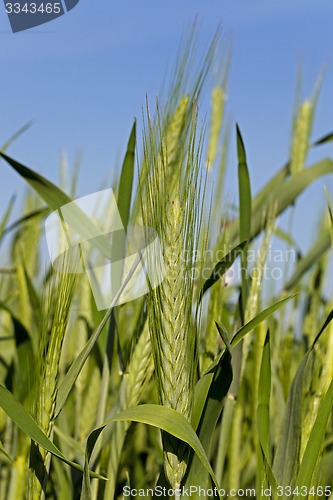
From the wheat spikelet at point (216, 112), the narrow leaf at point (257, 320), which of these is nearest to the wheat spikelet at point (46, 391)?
the narrow leaf at point (257, 320)

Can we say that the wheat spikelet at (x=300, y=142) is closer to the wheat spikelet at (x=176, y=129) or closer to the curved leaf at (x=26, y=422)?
the wheat spikelet at (x=176, y=129)

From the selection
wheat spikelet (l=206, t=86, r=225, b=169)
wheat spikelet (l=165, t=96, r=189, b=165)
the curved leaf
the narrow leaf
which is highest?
wheat spikelet (l=206, t=86, r=225, b=169)

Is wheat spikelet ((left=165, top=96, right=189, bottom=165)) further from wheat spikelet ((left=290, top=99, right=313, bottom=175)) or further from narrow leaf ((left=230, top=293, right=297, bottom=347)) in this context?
wheat spikelet ((left=290, top=99, right=313, bottom=175))

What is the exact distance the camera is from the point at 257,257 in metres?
→ 0.78

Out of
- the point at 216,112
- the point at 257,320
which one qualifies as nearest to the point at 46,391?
the point at 257,320

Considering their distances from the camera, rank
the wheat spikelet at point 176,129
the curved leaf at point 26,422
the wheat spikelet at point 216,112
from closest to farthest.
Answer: the curved leaf at point 26,422 < the wheat spikelet at point 176,129 < the wheat spikelet at point 216,112

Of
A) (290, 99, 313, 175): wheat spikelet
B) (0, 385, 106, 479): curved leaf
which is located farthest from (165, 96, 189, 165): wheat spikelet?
(290, 99, 313, 175): wheat spikelet

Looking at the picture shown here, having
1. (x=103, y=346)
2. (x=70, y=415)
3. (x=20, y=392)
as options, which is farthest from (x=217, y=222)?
(x=70, y=415)

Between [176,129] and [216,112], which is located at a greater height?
[216,112]

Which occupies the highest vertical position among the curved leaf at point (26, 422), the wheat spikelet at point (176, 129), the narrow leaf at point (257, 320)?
the wheat spikelet at point (176, 129)

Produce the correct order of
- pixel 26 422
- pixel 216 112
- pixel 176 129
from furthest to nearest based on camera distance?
1. pixel 216 112
2. pixel 176 129
3. pixel 26 422

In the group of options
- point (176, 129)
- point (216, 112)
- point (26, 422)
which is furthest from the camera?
point (216, 112)

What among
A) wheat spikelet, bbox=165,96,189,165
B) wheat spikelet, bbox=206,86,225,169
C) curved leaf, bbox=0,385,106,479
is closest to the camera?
curved leaf, bbox=0,385,106,479

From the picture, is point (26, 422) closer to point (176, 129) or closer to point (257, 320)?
point (257, 320)
